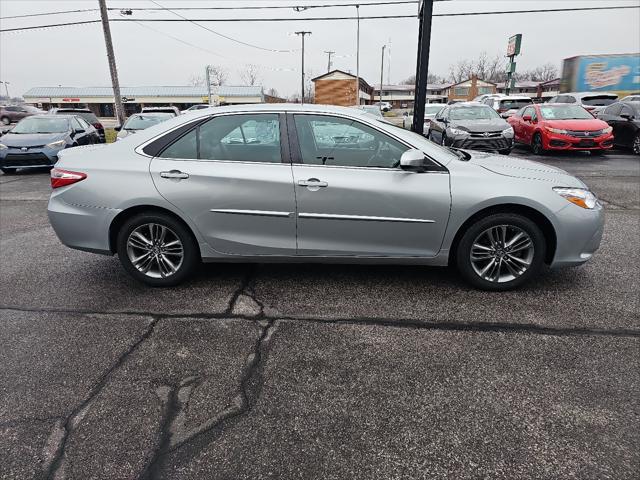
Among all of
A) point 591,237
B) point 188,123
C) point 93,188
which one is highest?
point 188,123

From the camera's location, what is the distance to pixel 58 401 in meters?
2.44

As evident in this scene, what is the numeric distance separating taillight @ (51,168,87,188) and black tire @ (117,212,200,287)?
0.56 meters

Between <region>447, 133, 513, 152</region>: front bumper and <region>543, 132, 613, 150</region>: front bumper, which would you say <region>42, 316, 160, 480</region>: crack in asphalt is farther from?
<region>543, 132, 613, 150</region>: front bumper

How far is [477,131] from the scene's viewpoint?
11.7 m

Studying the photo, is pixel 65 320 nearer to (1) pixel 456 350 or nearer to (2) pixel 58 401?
(2) pixel 58 401

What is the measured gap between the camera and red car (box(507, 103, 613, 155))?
12258mm

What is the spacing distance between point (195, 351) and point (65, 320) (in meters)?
1.25

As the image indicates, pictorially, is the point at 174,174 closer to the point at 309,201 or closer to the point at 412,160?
the point at 309,201

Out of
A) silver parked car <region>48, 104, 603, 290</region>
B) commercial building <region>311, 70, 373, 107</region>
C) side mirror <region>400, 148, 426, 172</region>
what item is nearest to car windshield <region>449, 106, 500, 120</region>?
silver parked car <region>48, 104, 603, 290</region>

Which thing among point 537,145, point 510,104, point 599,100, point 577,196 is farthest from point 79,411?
point 510,104

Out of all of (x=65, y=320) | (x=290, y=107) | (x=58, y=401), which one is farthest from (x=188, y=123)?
(x=58, y=401)

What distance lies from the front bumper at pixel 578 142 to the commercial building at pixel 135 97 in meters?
51.3

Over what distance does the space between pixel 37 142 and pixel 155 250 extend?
930cm

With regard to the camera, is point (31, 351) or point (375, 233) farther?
point (375, 233)
